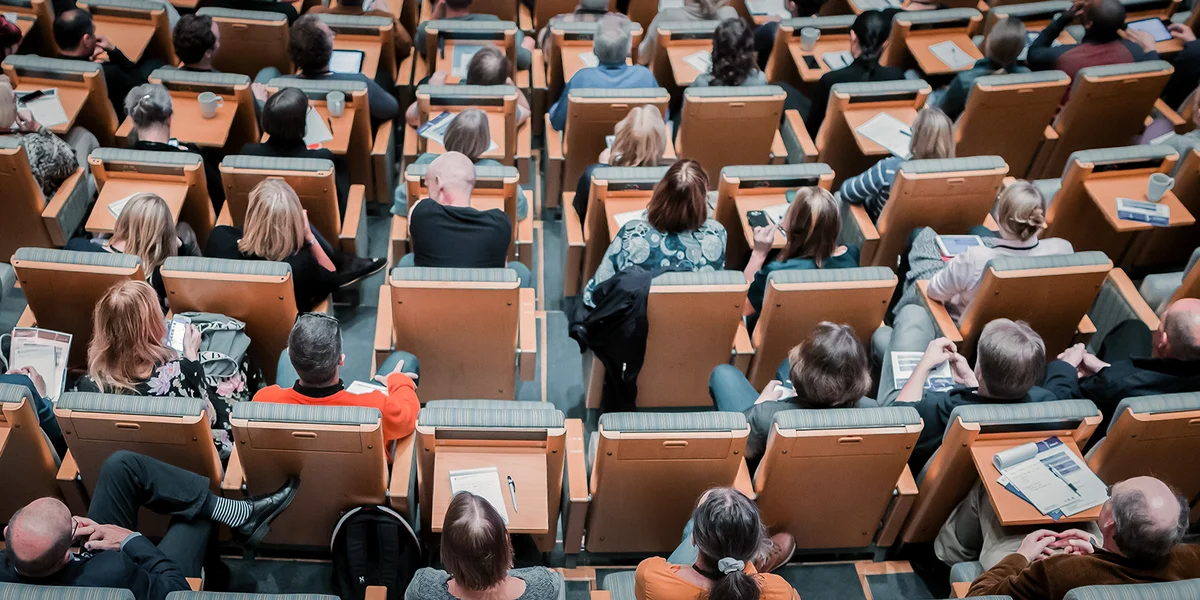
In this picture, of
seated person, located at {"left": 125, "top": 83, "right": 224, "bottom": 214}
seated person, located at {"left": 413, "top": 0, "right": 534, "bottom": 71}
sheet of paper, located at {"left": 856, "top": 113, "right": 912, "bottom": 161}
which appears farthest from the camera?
seated person, located at {"left": 413, "top": 0, "right": 534, "bottom": 71}

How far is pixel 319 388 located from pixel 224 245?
114cm

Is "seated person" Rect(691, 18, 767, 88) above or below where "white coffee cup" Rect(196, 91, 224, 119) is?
above

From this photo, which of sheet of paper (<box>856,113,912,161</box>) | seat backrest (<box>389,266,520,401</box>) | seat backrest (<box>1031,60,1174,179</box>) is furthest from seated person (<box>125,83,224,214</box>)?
seat backrest (<box>1031,60,1174,179</box>)

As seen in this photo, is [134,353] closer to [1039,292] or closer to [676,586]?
[676,586]

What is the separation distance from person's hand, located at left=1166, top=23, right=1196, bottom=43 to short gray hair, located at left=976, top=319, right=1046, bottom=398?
3651mm

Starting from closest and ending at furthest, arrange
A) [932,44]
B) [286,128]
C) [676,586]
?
[676,586], [286,128], [932,44]

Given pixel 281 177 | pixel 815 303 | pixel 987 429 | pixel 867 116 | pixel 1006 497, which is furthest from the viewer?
pixel 867 116

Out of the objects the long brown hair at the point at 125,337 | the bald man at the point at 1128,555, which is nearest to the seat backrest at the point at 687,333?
the bald man at the point at 1128,555

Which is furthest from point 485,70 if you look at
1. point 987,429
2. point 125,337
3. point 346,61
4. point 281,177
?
point 987,429

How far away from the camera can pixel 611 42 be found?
529cm

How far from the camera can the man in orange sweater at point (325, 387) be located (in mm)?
3266

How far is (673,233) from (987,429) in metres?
1.43

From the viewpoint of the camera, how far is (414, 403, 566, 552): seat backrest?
3.14 m

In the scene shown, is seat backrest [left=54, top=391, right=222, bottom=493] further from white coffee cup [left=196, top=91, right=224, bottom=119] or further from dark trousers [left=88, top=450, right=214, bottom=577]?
white coffee cup [left=196, top=91, right=224, bottom=119]
